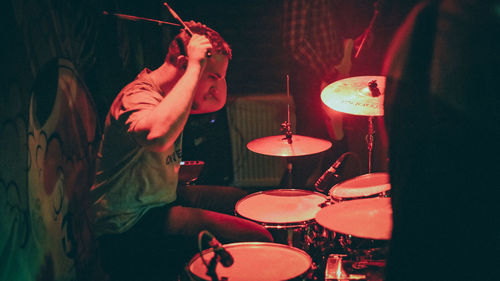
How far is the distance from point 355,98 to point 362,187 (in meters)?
0.58

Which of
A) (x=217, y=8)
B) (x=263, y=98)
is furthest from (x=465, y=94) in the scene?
(x=217, y=8)

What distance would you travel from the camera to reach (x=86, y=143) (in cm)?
229

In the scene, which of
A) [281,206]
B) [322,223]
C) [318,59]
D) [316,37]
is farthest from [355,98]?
[316,37]

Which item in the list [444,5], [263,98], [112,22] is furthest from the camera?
[263,98]

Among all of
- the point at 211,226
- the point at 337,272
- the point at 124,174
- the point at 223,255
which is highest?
the point at 124,174

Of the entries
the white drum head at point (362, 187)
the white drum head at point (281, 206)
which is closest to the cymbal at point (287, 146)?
the white drum head at point (281, 206)

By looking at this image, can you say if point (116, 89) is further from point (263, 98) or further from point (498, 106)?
point (498, 106)

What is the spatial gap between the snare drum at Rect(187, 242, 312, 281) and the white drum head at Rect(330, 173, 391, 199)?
471 millimetres

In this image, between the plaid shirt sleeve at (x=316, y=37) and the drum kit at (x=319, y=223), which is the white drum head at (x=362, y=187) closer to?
the drum kit at (x=319, y=223)

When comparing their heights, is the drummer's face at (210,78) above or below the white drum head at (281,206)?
above

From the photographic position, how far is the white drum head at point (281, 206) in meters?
1.90

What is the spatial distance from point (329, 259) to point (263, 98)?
8.60 ft

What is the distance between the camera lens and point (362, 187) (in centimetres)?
190

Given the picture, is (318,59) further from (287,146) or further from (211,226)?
(211,226)
